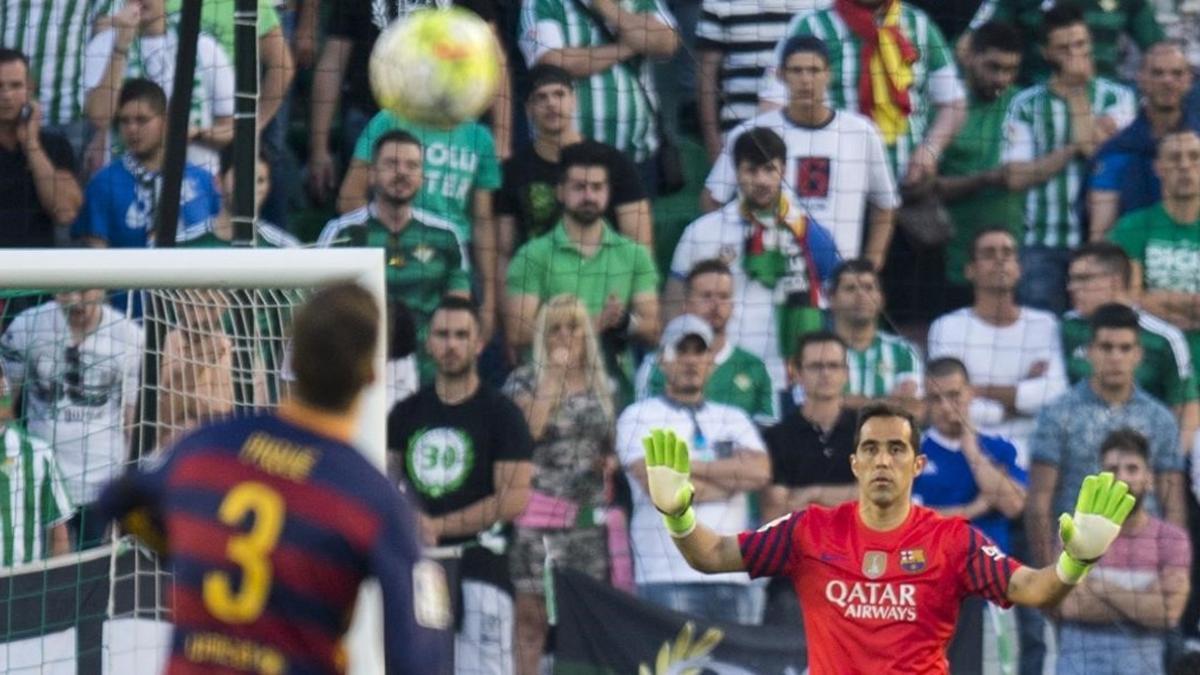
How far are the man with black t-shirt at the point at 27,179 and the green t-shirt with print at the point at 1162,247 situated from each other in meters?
4.29

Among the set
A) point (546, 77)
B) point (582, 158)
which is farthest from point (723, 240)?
point (546, 77)

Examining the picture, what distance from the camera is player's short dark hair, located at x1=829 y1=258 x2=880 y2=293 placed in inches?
338

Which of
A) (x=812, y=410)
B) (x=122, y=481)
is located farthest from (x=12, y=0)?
(x=122, y=481)

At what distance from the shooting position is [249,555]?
11.2 ft

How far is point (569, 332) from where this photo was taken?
836 cm

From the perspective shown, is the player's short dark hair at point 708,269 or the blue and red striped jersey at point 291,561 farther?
the player's short dark hair at point 708,269

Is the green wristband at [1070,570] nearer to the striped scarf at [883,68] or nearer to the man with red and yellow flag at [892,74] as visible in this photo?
the man with red and yellow flag at [892,74]

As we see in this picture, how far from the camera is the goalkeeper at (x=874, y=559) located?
578 cm

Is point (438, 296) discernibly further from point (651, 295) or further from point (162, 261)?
point (162, 261)

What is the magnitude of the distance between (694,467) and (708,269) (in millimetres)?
828

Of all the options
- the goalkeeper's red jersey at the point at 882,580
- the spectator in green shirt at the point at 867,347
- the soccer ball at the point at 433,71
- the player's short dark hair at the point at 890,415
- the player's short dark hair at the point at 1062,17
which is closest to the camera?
the goalkeeper's red jersey at the point at 882,580

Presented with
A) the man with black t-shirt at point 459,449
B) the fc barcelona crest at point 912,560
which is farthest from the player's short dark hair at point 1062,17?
the fc barcelona crest at point 912,560

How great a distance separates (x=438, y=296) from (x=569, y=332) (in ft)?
1.83

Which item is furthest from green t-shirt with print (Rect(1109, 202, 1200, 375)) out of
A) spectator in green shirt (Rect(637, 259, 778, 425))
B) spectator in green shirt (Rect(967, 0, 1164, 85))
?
spectator in green shirt (Rect(637, 259, 778, 425))
